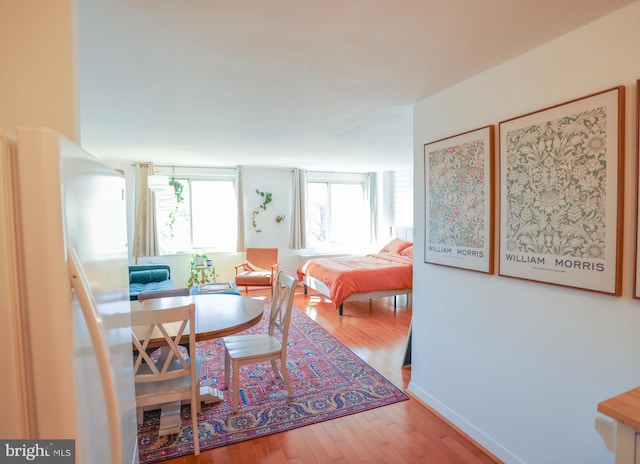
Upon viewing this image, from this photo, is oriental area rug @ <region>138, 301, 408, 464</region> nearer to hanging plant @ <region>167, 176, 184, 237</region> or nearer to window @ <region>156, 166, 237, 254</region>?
window @ <region>156, 166, 237, 254</region>

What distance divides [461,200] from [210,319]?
6.20ft

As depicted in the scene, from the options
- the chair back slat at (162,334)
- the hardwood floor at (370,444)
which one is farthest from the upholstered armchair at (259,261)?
the chair back slat at (162,334)

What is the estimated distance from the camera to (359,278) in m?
4.66

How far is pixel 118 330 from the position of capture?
103cm

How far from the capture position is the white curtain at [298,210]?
6578mm

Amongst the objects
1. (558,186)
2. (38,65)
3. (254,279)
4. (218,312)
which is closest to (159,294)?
(218,312)

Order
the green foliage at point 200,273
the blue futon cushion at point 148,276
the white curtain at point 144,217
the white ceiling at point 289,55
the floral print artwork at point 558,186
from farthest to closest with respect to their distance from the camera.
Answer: the green foliage at point 200,273 → the white curtain at point 144,217 → the blue futon cushion at point 148,276 → the floral print artwork at point 558,186 → the white ceiling at point 289,55

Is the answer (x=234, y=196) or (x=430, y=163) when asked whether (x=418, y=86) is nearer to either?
(x=430, y=163)

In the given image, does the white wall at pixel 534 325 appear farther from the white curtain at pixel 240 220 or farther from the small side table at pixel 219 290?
the white curtain at pixel 240 220

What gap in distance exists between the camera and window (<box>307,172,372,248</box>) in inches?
277

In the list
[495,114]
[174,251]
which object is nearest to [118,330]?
[495,114]

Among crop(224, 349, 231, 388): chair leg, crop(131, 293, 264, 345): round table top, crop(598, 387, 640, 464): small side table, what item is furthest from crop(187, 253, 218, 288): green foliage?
crop(598, 387, 640, 464): small side table

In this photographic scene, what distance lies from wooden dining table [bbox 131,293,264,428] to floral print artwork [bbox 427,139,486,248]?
1459mm

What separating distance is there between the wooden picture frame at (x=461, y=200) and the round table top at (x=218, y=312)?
4.60 ft
